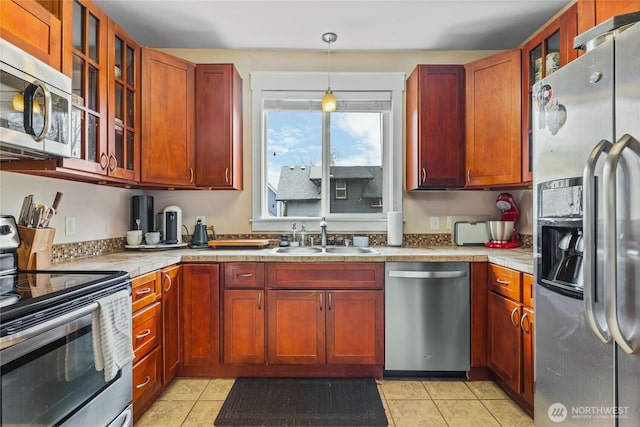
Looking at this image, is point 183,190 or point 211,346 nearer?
point 211,346

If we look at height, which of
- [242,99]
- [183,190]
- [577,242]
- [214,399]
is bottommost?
[214,399]

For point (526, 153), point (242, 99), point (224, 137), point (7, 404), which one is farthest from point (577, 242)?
point (242, 99)

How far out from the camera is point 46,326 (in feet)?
3.68

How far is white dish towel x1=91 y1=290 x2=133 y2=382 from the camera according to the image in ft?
4.43

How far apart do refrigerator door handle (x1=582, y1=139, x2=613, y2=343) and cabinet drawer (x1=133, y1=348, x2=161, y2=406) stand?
77.5 inches

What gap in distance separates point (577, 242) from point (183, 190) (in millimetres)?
2658

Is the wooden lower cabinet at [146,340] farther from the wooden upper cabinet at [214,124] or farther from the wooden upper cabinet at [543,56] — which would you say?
the wooden upper cabinet at [543,56]

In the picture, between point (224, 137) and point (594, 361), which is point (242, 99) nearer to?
point (224, 137)

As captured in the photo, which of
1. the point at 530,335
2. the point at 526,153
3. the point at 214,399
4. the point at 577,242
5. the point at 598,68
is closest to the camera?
the point at 598,68

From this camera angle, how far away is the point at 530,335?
1810mm

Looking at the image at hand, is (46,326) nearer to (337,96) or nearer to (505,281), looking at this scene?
(505,281)

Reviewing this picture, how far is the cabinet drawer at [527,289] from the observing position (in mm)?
1818

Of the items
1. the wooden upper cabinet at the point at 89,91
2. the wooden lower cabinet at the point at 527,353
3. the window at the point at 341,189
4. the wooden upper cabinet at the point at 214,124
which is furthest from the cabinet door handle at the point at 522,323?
the wooden upper cabinet at the point at 89,91

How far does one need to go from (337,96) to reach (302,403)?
2313 millimetres
